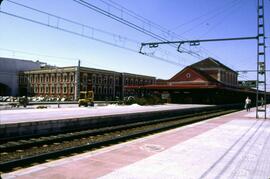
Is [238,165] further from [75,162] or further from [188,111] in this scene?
[188,111]

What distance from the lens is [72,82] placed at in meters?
68.0

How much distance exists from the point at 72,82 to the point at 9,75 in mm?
22706

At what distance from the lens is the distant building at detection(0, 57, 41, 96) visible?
252ft

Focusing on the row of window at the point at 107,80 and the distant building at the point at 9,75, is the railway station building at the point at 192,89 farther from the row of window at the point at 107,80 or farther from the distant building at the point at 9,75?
the distant building at the point at 9,75

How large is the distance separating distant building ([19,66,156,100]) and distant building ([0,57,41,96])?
1800mm

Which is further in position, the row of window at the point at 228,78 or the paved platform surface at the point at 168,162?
the row of window at the point at 228,78

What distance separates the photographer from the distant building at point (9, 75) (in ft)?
252

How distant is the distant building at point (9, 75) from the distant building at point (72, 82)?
180 centimetres

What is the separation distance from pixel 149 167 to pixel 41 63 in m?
90.4

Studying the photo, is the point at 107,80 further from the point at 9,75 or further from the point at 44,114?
the point at 44,114

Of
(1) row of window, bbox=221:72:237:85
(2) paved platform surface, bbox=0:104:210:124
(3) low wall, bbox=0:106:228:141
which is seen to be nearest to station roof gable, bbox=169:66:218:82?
(1) row of window, bbox=221:72:237:85

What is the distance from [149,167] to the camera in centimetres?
785

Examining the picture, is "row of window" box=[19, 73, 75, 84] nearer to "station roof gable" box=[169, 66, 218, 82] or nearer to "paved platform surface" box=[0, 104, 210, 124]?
"station roof gable" box=[169, 66, 218, 82]

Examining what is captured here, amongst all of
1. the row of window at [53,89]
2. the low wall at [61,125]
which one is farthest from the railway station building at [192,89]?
the low wall at [61,125]
